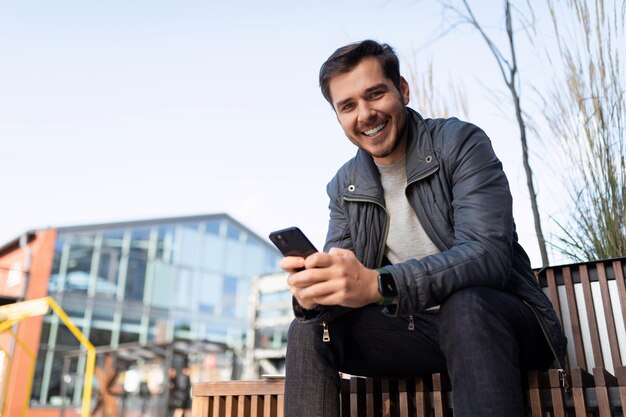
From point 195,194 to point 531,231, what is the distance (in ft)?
54.2

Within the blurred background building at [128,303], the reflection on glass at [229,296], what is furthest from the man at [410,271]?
the reflection on glass at [229,296]

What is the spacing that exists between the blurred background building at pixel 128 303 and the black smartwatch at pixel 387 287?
1176 centimetres

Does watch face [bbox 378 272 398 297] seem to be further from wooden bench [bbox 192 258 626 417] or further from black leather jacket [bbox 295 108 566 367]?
wooden bench [bbox 192 258 626 417]

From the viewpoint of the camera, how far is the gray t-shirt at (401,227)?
1272 mm

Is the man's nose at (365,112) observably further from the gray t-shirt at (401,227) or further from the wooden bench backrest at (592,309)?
the wooden bench backrest at (592,309)

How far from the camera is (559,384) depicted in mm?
1029

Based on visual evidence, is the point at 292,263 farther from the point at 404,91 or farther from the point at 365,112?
the point at 404,91

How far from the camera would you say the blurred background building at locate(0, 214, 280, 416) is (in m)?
13.6

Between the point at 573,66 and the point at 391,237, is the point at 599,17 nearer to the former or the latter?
the point at 573,66

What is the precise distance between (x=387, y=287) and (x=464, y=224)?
0.71 ft

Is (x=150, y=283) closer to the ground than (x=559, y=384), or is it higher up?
higher up

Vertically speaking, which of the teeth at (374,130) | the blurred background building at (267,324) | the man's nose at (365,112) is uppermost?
the blurred background building at (267,324)

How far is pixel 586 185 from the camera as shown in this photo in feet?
6.83

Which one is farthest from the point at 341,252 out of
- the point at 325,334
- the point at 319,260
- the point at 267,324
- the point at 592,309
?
the point at 267,324
